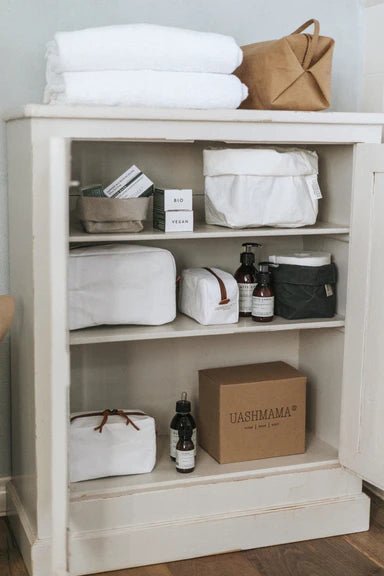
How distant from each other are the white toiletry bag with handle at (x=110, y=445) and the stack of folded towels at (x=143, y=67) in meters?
0.90

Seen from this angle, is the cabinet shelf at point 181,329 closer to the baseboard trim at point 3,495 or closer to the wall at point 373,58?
the baseboard trim at point 3,495

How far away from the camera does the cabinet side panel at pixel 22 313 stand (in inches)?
87.5

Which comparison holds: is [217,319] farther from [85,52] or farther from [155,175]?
[85,52]

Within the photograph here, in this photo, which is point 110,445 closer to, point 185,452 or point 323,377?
point 185,452

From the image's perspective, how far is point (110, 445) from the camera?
2428 millimetres

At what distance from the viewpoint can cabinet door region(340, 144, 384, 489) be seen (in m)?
2.37

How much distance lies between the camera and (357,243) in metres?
2.44

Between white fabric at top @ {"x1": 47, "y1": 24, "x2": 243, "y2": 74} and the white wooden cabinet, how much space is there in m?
0.13

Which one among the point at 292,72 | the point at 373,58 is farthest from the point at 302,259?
the point at 373,58

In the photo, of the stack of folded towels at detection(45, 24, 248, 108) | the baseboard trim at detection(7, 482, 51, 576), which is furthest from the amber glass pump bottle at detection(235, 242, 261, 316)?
the baseboard trim at detection(7, 482, 51, 576)

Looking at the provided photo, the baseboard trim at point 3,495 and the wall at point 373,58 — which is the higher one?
the wall at point 373,58

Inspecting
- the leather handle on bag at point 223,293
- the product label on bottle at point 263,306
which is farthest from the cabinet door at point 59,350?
the product label on bottle at point 263,306

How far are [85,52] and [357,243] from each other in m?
0.92

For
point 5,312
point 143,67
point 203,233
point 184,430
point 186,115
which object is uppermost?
point 143,67
